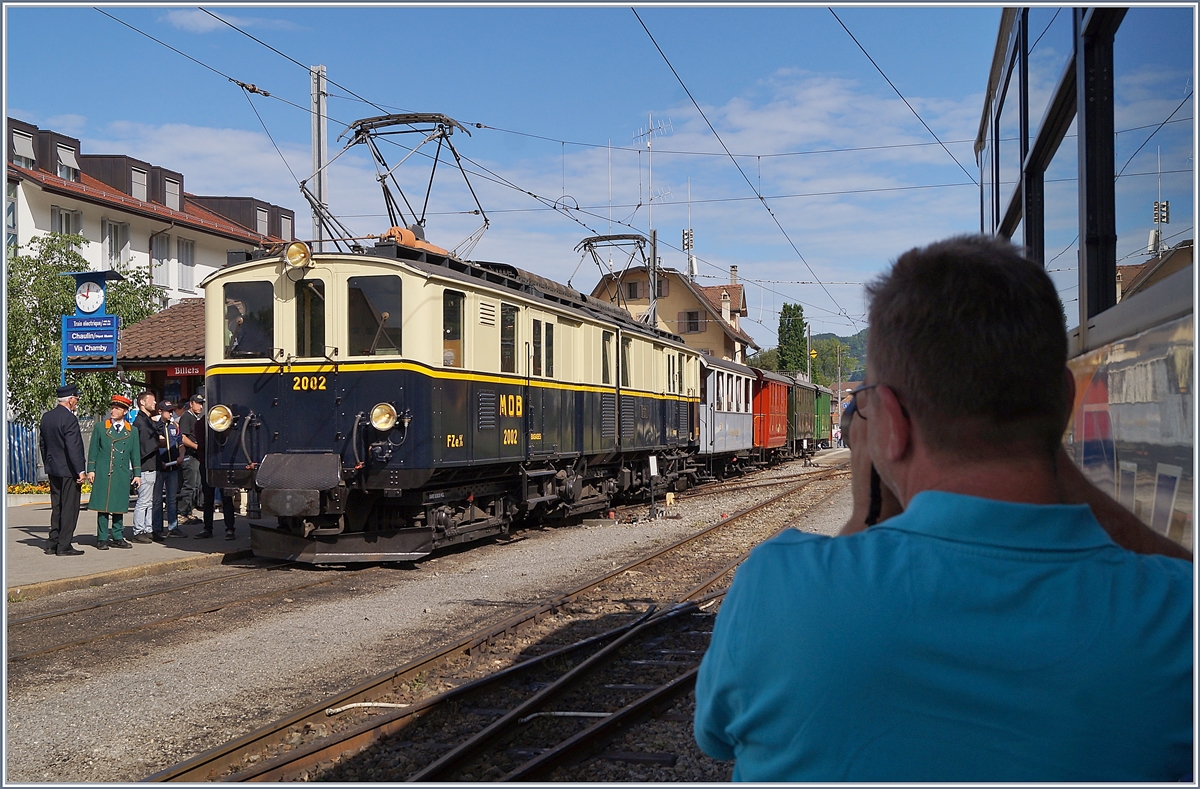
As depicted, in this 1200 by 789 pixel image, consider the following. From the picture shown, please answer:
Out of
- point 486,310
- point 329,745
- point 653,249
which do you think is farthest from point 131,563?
point 653,249

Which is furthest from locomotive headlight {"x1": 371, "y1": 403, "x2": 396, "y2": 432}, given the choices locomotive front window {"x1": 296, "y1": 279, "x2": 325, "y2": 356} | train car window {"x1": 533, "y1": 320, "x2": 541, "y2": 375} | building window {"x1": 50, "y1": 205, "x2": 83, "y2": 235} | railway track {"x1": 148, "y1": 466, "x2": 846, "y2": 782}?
building window {"x1": 50, "y1": 205, "x2": 83, "y2": 235}

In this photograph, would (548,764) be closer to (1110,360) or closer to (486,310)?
(1110,360)

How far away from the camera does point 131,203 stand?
32.8 m

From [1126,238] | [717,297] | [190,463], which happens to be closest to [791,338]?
[717,297]

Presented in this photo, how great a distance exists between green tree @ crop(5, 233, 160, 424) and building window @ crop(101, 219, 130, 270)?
10319 millimetres

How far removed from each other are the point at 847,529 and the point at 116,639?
7.09 m

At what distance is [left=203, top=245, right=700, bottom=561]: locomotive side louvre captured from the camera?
998cm

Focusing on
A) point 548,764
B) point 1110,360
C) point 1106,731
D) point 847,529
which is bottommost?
point 548,764

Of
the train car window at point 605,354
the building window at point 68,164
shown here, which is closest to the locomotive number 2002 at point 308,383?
the train car window at point 605,354

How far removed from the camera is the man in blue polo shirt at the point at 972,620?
4.22 feet

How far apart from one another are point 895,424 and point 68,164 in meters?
40.7

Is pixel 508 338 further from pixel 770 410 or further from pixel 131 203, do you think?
pixel 131 203

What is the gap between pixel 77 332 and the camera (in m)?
13.8

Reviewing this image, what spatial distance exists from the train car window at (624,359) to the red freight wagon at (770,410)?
14.2 m
